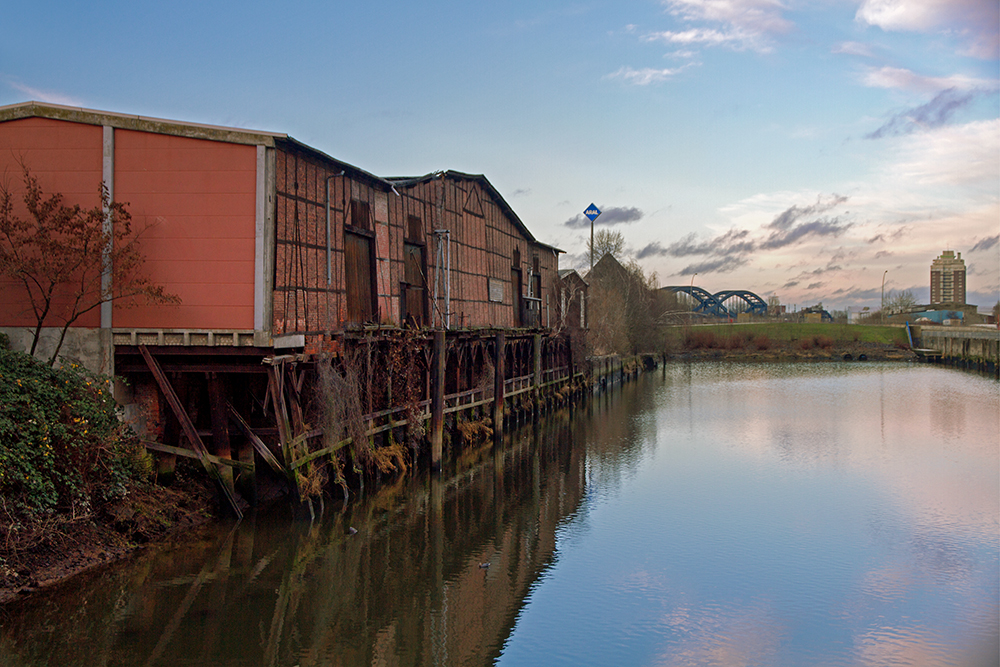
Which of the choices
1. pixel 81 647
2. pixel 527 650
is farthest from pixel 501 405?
pixel 81 647

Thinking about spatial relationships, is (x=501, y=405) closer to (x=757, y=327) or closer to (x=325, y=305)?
(x=325, y=305)

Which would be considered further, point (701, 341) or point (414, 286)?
point (701, 341)

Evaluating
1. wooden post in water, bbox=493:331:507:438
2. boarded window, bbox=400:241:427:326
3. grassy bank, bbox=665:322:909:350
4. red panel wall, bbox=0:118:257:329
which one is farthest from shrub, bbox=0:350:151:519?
grassy bank, bbox=665:322:909:350

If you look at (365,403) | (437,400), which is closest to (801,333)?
(437,400)

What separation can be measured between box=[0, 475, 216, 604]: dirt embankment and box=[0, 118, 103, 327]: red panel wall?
3.21 m

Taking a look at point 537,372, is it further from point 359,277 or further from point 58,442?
point 58,442

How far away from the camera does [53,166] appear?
40.2 feet

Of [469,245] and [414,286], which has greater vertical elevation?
[469,245]

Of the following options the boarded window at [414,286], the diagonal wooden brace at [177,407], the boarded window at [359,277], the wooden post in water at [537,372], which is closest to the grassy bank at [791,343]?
the wooden post in water at [537,372]

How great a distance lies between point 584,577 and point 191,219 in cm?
839

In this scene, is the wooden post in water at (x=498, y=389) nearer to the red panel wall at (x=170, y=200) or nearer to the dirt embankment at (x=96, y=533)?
the dirt embankment at (x=96, y=533)

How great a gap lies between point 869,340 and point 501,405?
205 feet

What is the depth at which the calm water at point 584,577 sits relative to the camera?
8.54 m

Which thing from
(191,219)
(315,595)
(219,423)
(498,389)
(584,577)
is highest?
(191,219)
